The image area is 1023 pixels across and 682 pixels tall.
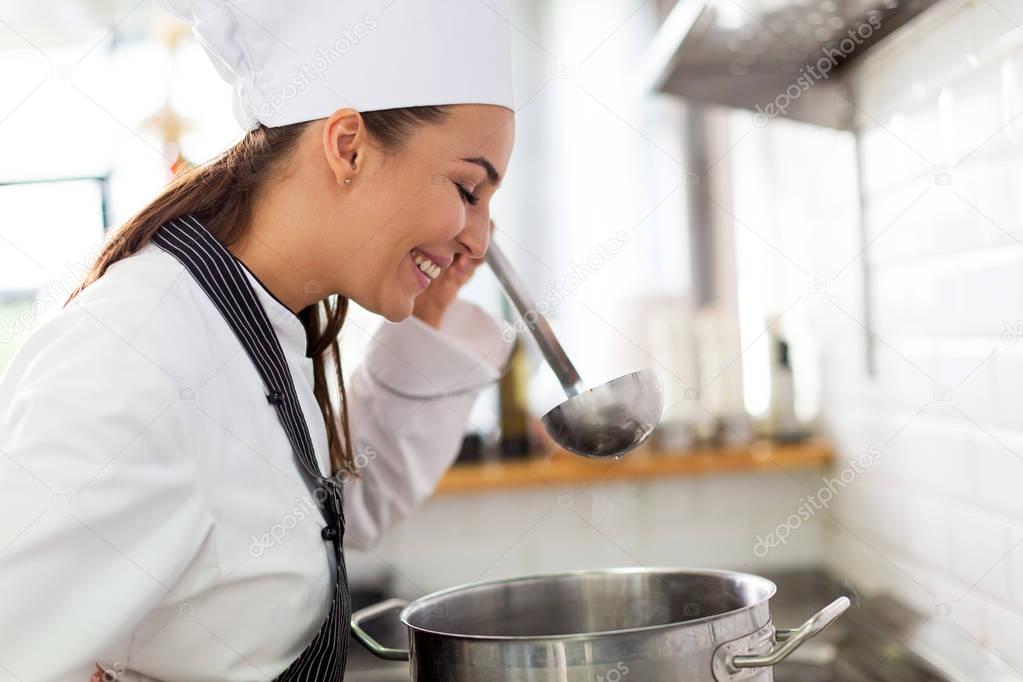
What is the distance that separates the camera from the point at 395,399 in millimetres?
1149

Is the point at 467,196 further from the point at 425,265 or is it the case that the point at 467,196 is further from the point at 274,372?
the point at 274,372

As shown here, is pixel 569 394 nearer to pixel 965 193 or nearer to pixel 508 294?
pixel 508 294

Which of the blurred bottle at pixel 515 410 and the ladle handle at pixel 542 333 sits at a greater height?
the ladle handle at pixel 542 333

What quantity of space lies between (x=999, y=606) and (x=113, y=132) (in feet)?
6.78

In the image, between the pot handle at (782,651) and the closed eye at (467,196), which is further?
the closed eye at (467,196)

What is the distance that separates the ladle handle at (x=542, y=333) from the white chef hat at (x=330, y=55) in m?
0.21

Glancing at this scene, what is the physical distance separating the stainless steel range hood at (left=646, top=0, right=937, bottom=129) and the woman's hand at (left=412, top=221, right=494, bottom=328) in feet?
1.24

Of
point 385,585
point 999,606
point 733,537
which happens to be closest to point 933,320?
point 999,606

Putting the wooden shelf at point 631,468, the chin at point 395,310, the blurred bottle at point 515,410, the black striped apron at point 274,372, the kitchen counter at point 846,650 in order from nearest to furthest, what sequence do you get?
the black striped apron at point 274,372 → the chin at point 395,310 → the kitchen counter at point 846,650 → the wooden shelf at point 631,468 → the blurred bottle at point 515,410

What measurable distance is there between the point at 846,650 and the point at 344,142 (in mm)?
870

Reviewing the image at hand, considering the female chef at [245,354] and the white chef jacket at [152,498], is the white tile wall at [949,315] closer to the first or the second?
the female chef at [245,354]

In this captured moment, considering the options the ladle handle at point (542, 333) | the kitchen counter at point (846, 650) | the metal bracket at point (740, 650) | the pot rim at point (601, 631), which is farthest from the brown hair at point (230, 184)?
the kitchen counter at point (846, 650)

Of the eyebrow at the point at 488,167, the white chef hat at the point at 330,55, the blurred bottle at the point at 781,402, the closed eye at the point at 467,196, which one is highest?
the white chef hat at the point at 330,55

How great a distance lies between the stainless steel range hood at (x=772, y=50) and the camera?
1125 mm
